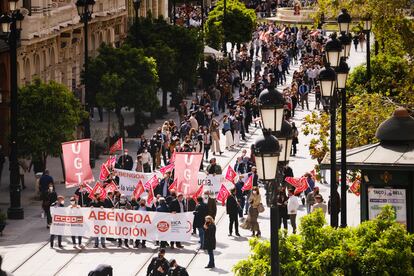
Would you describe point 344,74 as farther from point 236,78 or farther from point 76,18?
point 236,78

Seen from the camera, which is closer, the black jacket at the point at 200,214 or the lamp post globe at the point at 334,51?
the lamp post globe at the point at 334,51

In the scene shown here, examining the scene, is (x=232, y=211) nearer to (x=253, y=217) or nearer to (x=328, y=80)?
(x=253, y=217)

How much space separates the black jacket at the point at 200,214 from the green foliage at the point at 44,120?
31.5 feet

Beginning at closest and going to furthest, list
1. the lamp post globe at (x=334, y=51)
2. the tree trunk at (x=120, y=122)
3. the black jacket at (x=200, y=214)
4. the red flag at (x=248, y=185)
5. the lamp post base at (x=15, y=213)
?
the lamp post globe at (x=334, y=51)
the black jacket at (x=200, y=214)
the lamp post base at (x=15, y=213)
the red flag at (x=248, y=185)
the tree trunk at (x=120, y=122)

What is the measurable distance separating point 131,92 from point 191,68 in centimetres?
1056

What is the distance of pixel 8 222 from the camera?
40.1m

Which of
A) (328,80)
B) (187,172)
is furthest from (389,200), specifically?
(187,172)

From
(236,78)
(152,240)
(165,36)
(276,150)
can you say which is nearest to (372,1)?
(152,240)

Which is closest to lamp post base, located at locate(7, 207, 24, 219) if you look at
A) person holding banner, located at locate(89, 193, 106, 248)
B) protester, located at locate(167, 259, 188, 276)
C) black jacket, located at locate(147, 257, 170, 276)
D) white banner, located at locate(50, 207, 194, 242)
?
person holding banner, located at locate(89, 193, 106, 248)

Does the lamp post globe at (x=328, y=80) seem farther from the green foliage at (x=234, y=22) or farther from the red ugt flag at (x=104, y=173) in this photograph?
the green foliage at (x=234, y=22)

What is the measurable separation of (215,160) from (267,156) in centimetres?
2626

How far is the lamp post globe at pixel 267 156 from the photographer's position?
1912 cm

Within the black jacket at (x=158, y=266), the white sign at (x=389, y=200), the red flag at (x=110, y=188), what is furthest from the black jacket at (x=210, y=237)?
the white sign at (x=389, y=200)

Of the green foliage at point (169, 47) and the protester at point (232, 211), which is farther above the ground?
the green foliage at point (169, 47)
